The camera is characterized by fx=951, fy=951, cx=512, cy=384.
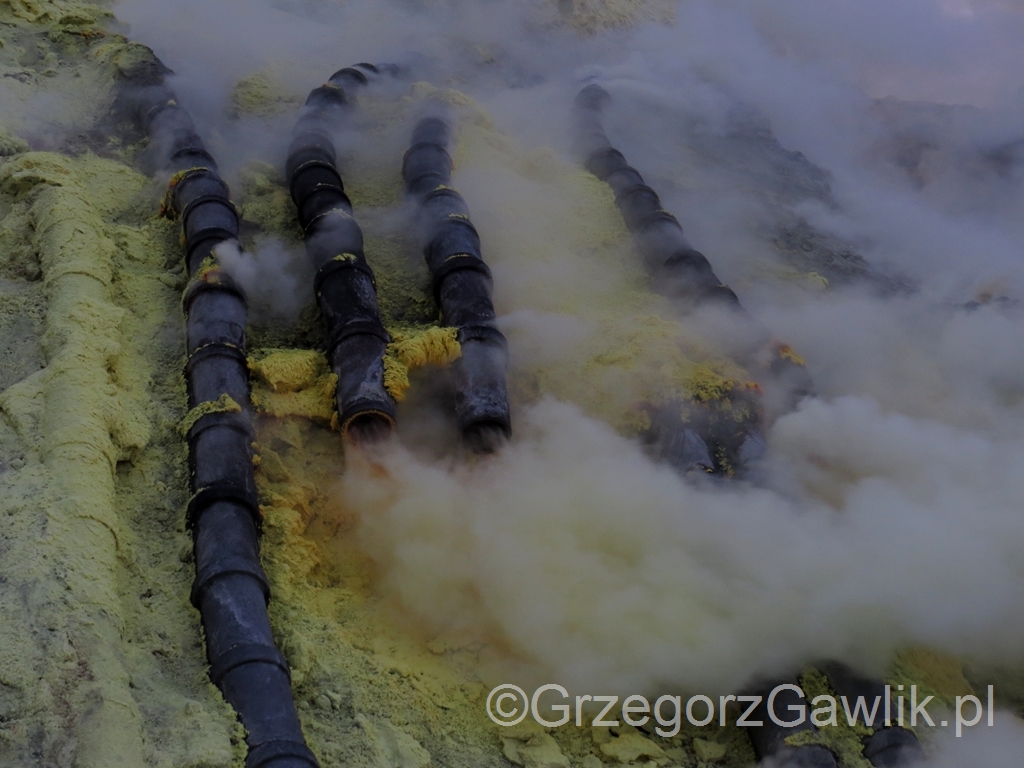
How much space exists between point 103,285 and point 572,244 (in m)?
3.38

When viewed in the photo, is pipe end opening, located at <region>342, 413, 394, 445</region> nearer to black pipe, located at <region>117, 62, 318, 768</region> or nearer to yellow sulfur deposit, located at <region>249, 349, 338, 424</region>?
yellow sulfur deposit, located at <region>249, 349, 338, 424</region>

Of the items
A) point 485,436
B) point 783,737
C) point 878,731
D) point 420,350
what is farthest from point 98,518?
point 878,731

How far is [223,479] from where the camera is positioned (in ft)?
14.7

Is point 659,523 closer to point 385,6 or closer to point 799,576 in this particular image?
point 799,576

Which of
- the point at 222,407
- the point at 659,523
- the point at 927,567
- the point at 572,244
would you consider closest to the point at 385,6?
the point at 572,244

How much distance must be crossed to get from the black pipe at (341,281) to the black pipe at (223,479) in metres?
0.50

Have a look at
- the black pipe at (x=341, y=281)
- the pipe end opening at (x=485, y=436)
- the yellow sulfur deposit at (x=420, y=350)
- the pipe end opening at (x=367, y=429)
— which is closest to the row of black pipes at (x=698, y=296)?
the pipe end opening at (x=485, y=436)

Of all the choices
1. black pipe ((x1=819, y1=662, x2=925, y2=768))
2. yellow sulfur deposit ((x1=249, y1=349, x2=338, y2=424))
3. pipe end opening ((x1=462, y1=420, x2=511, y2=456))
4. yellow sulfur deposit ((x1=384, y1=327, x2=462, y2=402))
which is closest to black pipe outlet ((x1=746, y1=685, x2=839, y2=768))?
black pipe ((x1=819, y1=662, x2=925, y2=768))

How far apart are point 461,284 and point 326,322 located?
895 millimetres

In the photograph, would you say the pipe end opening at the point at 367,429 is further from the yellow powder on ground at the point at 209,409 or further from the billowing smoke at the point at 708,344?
the yellow powder on ground at the point at 209,409

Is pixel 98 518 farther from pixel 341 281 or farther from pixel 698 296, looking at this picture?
pixel 698 296

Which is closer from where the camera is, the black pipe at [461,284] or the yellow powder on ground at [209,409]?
the yellow powder on ground at [209,409]

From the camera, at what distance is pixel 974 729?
4.30 meters

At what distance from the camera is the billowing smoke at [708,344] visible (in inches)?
174
